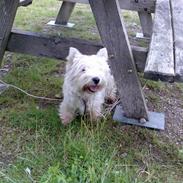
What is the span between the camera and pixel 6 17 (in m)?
3.57

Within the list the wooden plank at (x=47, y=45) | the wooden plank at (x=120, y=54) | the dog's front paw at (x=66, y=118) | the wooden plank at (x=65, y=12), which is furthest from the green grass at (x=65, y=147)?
the wooden plank at (x=65, y=12)

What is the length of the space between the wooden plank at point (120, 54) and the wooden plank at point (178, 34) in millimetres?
427

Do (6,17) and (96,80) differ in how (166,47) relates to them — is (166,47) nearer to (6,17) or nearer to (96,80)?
(96,80)

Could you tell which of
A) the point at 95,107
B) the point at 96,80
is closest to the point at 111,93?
the point at 95,107

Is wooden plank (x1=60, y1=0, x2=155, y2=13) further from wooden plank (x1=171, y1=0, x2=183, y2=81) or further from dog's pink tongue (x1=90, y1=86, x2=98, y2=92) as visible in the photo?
dog's pink tongue (x1=90, y1=86, x2=98, y2=92)

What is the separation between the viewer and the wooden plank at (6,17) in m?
3.51

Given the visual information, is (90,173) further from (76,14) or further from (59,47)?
(76,14)

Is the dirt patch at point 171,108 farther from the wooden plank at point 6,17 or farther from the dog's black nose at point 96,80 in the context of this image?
the wooden plank at point 6,17

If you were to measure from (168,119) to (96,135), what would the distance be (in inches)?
40.4

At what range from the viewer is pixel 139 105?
344 cm

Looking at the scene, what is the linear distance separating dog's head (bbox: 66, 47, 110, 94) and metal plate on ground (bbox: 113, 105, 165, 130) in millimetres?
479

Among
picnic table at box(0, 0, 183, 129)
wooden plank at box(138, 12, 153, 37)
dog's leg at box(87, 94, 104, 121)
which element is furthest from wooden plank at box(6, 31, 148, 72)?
wooden plank at box(138, 12, 153, 37)

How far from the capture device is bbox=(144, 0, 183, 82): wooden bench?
8.10 ft

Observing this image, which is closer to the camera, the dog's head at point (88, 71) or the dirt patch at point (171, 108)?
the dog's head at point (88, 71)
